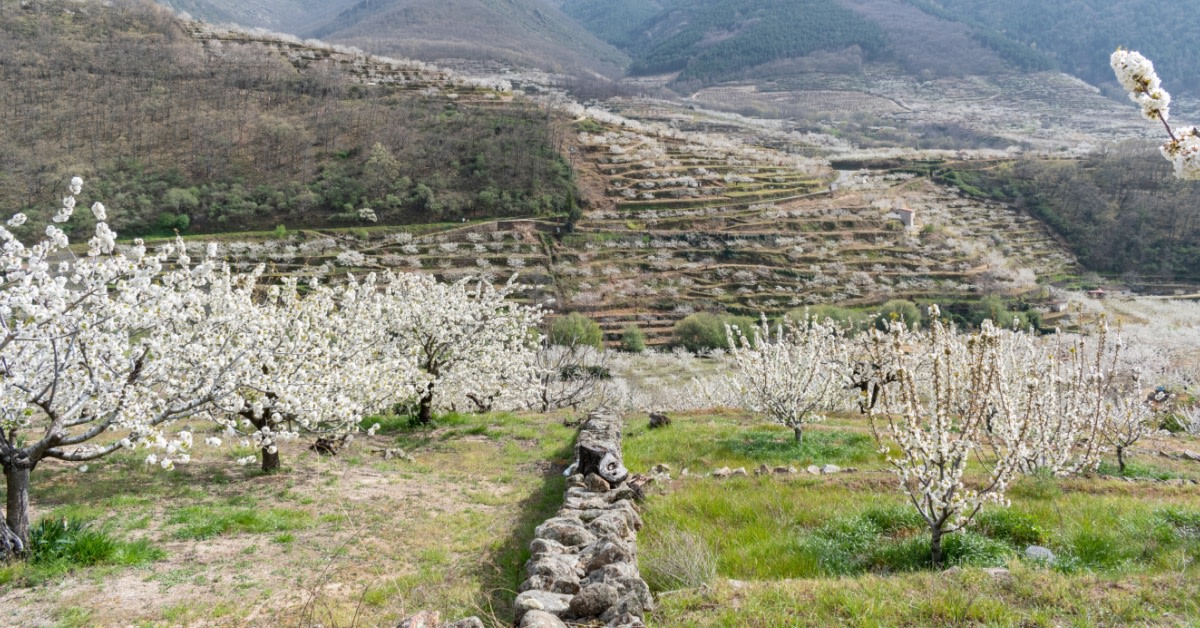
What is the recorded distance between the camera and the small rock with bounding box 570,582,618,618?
18.0ft

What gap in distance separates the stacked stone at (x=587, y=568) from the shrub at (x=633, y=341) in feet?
171

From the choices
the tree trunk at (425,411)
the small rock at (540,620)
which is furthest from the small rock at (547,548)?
the tree trunk at (425,411)

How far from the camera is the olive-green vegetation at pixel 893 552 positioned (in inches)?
205

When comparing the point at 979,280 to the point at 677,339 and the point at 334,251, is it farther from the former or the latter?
the point at 334,251

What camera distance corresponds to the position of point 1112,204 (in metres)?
96.6

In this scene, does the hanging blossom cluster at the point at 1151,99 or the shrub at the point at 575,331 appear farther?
the shrub at the point at 575,331

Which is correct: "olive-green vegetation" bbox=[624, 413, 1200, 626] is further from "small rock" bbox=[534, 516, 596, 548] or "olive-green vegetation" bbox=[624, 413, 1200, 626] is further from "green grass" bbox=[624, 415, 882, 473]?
"green grass" bbox=[624, 415, 882, 473]

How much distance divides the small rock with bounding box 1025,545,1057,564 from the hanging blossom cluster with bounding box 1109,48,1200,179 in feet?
15.5

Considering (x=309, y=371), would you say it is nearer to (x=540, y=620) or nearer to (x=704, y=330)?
(x=540, y=620)

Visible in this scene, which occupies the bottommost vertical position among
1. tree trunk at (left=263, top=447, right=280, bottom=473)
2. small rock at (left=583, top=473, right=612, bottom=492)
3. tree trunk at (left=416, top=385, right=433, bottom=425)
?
tree trunk at (left=416, top=385, right=433, bottom=425)

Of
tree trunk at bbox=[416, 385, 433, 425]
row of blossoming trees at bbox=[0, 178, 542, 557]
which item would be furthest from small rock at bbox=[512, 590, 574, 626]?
tree trunk at bbox=[416, 385, 433, 425]

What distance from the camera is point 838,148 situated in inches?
5787

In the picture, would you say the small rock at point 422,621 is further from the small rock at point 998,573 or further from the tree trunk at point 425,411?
the tree trunk at point 425,411

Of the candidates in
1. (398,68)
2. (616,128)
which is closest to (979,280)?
(616,128)
